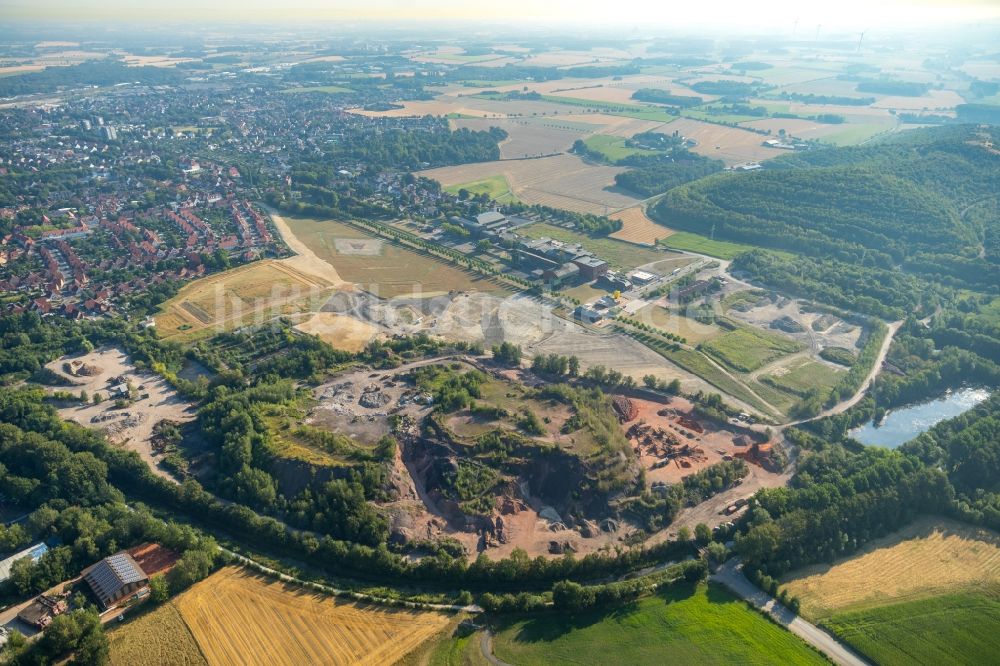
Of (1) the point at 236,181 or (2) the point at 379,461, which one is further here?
(1) the point at 236,181

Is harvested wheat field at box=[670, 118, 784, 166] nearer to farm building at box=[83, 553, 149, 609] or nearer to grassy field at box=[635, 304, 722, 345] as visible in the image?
grassy field at box=[635, 304, 722, 345]

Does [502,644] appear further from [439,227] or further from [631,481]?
[439,227]

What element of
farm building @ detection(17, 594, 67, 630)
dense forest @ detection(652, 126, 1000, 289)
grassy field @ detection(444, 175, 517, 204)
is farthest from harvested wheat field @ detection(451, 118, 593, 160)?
farm building @ detection(17, 594, 67, 630)

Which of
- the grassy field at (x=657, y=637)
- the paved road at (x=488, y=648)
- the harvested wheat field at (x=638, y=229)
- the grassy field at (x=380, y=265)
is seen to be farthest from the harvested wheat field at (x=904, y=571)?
the harvested wheat field at (x=638, y=229)

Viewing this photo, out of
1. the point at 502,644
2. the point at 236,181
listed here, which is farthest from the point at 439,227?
the point at 502,644

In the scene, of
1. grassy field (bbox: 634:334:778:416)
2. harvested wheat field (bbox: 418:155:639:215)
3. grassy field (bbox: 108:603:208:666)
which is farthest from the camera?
harvested wheat field (bbox: 418:155:639:215)

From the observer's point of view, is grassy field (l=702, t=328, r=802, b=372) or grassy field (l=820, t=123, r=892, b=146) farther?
grassy field (l=820, t=123, r=892, b=146)
